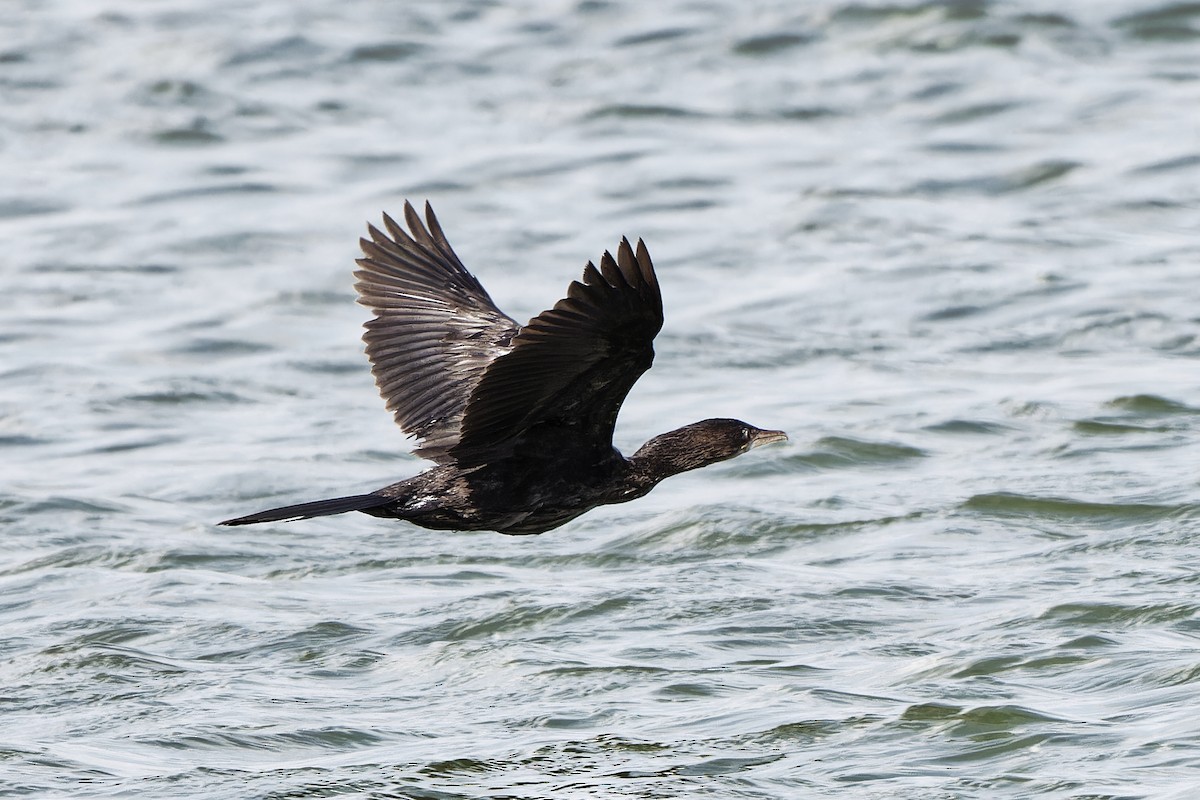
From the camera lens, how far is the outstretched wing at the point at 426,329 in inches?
314

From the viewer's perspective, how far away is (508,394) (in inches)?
271

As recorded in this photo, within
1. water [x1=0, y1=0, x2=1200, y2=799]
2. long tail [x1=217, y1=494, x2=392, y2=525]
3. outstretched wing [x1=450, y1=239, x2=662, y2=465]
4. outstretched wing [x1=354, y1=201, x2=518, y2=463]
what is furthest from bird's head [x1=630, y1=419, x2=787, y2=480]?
long tail [x1=217, y1=494, x2=392, y2=525]

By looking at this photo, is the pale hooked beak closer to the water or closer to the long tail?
the water

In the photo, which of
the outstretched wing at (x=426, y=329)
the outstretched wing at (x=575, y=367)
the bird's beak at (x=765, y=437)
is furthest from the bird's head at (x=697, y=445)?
the outstretched wing at (x=426, y=329)

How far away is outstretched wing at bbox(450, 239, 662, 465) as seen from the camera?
6301mm

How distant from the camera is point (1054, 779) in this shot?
22.8 feet

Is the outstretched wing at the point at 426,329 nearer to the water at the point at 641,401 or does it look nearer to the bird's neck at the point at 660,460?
the bird's neck at the point at 660,460

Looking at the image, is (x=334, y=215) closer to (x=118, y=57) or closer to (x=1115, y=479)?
A: (x=118, y=57)

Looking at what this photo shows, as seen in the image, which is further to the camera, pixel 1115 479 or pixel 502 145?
pixel 502 145

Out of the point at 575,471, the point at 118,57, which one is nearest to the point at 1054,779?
the point at 575,471

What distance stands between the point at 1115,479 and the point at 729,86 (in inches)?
315

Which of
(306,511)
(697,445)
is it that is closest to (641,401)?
(697,445)

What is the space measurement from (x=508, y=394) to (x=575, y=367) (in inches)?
11.4

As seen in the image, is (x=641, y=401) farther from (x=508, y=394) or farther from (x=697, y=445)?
(x=508, y=394)
